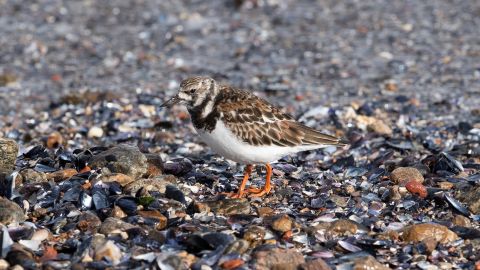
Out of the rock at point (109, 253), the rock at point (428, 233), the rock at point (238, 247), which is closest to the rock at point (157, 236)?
the rock at point (109, 253)

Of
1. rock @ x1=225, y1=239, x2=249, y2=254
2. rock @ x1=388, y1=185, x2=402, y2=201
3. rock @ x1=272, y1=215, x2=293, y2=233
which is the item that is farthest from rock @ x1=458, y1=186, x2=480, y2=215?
rock @ x1=225, y1=239, x2=249, y2=254

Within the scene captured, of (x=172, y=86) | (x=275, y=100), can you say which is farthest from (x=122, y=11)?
(x=275, y=100)

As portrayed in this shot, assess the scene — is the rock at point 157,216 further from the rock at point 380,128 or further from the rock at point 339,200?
the rock at point 380,128

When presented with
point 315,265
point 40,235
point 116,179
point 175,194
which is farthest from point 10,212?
point 315,265

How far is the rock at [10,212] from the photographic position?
575 cm

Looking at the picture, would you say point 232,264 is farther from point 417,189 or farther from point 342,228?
point 417,189

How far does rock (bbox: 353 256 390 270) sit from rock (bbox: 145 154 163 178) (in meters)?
2.28

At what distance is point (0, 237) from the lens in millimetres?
5379

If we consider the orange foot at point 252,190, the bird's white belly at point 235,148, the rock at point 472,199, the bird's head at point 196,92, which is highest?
the bird's head at point 196,92

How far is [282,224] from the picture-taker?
581cm

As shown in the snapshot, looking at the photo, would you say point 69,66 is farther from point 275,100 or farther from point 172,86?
point 275,100

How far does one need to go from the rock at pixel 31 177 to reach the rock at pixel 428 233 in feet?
10.0

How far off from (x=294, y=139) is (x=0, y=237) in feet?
8.29

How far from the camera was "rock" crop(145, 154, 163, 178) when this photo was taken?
6.96m
